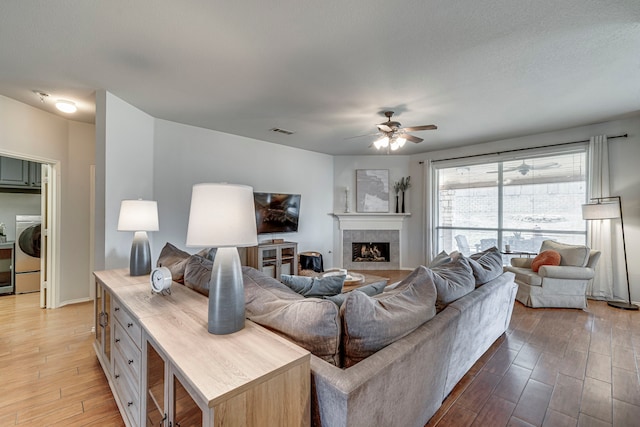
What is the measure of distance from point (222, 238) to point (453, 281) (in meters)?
1.58

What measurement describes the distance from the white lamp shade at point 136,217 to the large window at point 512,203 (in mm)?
5162

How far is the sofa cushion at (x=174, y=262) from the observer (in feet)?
6.82

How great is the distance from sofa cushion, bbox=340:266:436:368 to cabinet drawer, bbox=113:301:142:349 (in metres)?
1.04

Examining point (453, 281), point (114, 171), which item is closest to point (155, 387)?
point (453, 281)

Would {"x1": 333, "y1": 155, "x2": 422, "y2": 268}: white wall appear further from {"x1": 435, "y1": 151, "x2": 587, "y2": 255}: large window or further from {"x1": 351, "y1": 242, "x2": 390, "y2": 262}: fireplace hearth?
{"x1": 435, "y1": 151, "x2": 587, "y2": 255}: large window

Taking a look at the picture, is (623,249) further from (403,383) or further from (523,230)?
(403,383)

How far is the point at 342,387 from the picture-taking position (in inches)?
39.0

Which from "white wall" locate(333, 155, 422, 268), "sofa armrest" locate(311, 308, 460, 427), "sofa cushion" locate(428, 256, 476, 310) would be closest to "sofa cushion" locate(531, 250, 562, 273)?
"white wall" locate(333, 155, 422, 268)

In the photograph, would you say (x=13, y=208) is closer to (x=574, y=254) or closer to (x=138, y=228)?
(x=138, y=228)

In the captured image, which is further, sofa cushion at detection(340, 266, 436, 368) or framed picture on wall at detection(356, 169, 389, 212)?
framed picture on wall at detection(356, 169, 389, 212)

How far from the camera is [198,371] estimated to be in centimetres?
92

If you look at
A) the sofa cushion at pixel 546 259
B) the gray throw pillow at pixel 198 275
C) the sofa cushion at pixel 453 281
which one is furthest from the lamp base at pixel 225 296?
the sofa cushion at pixel 546 259

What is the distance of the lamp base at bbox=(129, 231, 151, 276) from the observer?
7.61 ft

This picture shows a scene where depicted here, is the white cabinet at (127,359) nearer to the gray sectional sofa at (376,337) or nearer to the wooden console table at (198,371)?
the wooden console table at (198,371)
